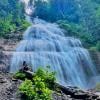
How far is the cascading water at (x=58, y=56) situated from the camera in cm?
3147

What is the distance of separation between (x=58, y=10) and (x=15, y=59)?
93.0 ft

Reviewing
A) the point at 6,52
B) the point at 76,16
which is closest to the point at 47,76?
the point at 6,52

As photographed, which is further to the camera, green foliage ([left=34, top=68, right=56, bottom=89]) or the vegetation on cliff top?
the vegetation on cliff top

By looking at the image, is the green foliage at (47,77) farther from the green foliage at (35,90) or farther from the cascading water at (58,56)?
the cascading water at (58,56)

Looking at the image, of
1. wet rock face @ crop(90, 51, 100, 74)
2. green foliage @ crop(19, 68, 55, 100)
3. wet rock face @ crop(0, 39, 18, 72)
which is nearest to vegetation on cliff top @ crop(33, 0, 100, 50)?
wet rock face @ crop(90, 51, 100, 74)

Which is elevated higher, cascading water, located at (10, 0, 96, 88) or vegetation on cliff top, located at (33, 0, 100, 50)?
vegetation on cliff top, located at (33, 0, 100, 50)

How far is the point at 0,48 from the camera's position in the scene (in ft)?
109

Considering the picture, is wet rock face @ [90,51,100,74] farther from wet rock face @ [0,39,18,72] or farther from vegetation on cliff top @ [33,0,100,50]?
wet rock face @ [0,39,18,72]

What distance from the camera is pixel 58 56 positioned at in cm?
3347

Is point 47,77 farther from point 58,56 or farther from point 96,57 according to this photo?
point 96,57

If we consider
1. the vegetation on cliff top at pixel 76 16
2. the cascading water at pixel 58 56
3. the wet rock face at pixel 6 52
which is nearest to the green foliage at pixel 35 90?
the cascading water at pixel 58 56

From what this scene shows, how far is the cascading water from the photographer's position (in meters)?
31.5

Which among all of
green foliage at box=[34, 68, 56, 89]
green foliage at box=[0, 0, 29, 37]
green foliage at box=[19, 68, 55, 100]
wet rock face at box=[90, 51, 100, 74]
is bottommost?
green foliage at box=[19, 68, 55, 100]

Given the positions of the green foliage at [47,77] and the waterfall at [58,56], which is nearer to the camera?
the green foliage at [47,77]
